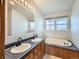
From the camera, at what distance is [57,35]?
4.34 m

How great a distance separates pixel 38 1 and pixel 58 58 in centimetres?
278

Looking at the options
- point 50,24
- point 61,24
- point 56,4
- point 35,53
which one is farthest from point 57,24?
point 35,53

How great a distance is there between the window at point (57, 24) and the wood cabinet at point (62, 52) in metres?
1.51

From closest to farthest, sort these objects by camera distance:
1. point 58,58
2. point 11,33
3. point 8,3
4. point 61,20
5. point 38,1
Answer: point 8,3, point 11,33, point 58,58, point 38,1, point 61,20

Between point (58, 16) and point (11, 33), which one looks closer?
point (11, 33)

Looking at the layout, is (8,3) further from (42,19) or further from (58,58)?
(42,19)

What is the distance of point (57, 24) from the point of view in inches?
174

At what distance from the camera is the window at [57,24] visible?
13.7 feet

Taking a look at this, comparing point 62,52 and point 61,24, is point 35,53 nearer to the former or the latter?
point 62,52

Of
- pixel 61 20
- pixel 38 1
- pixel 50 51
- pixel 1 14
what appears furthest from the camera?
pixel 61 20

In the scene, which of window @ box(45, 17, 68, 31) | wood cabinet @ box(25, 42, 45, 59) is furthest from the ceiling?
wood cabinet @ box(25, 42, 45, 59)

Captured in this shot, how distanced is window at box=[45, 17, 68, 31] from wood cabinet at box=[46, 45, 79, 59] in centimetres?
151

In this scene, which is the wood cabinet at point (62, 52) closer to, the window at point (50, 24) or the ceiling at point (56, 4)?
the window at point (50, 24)

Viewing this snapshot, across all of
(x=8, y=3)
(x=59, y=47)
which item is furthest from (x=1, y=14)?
(x=59, y=47)
